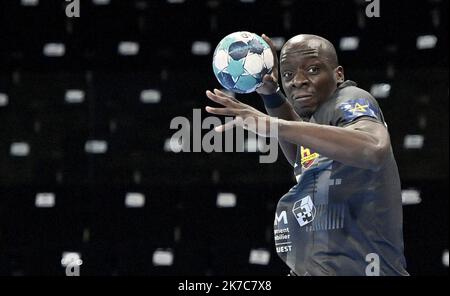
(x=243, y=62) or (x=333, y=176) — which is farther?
(x=243, y=62)

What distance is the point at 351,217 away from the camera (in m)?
2.99

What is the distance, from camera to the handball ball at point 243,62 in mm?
3391

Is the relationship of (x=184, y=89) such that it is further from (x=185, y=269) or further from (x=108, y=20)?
(x=185, y=269)

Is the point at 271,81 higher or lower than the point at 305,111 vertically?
higher

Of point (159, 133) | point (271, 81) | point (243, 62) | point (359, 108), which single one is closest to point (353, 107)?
point (359, 108)

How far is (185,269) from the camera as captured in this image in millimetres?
5816

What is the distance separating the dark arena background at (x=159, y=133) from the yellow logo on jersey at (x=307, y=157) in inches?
103

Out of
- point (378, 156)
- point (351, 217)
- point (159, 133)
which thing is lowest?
point (351, 217)

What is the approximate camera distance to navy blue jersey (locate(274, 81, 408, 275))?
2971 millimetres

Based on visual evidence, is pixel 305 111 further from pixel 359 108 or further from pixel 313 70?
pixel 359 108

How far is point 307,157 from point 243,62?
0.49 meters

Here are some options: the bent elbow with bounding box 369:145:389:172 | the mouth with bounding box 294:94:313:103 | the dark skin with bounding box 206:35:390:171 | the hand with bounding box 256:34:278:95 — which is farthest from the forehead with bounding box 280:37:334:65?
the bent elbow with bounding box 369:145:389:172

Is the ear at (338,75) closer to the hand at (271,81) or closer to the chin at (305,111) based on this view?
the chin at (305,111)

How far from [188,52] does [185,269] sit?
1.55 meters
